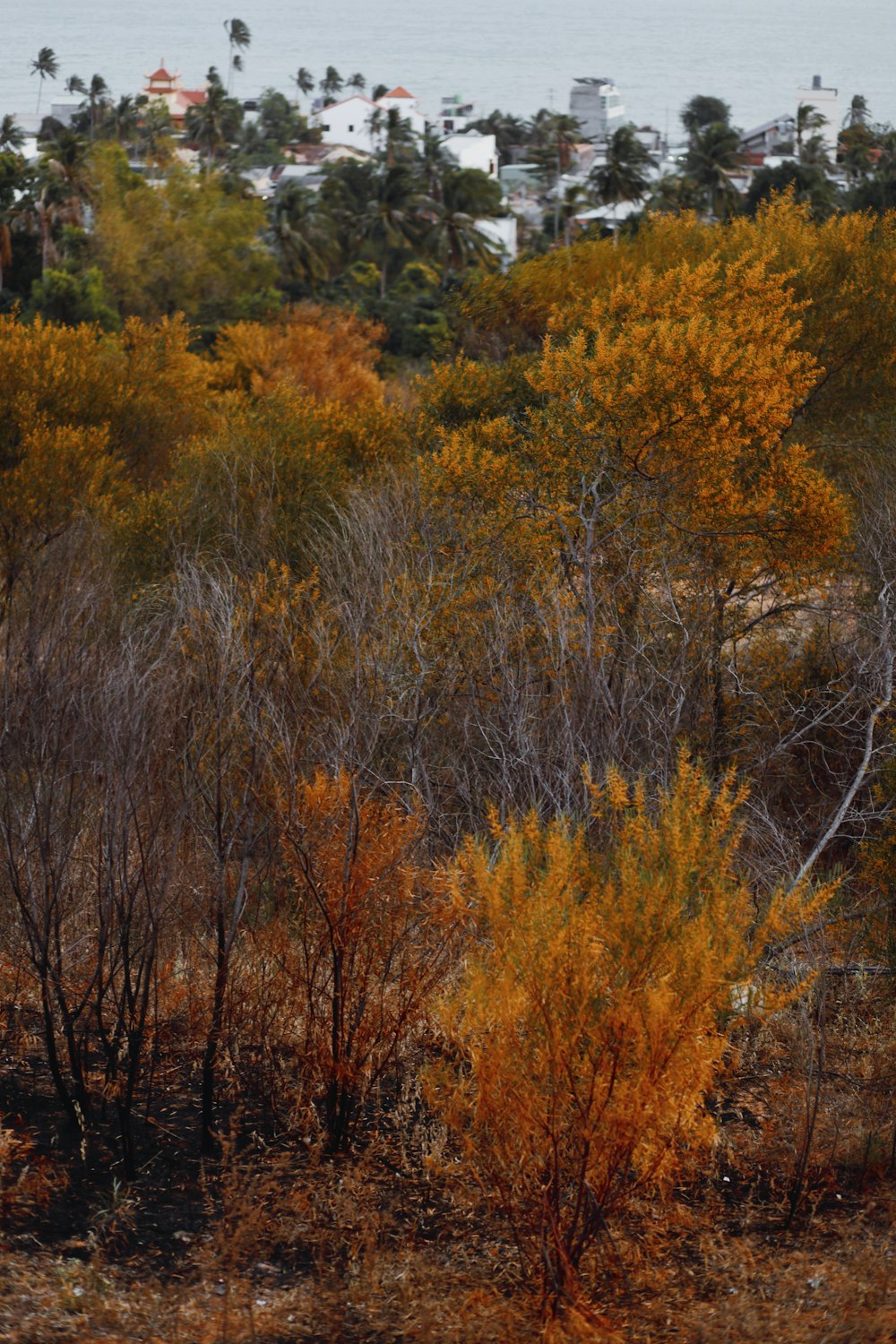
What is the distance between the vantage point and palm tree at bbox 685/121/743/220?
63000mm

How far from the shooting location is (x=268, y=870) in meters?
10.3

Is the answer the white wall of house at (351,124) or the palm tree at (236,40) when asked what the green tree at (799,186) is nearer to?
the white wall of house at (351,124)

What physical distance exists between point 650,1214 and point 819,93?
449ft

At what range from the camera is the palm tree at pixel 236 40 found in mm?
148375

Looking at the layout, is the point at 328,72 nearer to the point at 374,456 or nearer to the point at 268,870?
the point at 374,456

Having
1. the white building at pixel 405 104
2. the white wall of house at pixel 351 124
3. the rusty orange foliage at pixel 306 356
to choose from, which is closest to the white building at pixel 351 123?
the white wall of house at pixel 351 124

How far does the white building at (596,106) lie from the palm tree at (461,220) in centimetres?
7381

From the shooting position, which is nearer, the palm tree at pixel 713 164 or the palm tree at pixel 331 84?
the palm tree at pixel 713 164

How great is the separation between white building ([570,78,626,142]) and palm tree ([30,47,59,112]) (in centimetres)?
5084

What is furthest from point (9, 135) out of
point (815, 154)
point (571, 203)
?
point (815, 154)

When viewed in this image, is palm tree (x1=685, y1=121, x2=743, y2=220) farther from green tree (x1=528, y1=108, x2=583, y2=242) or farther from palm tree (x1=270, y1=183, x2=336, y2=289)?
green tree (x1=528, y1=108, x2=583, y2=242)

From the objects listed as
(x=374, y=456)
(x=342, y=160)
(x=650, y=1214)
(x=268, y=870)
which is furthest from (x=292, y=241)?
(x=650, y=1214)

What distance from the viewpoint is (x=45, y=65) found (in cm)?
13738

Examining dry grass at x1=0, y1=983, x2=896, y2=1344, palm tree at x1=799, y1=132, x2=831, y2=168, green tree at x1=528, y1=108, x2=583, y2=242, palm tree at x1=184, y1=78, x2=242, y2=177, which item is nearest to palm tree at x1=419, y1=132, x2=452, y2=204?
green tree at x1=528, y1=108, x2=583, y2=242
